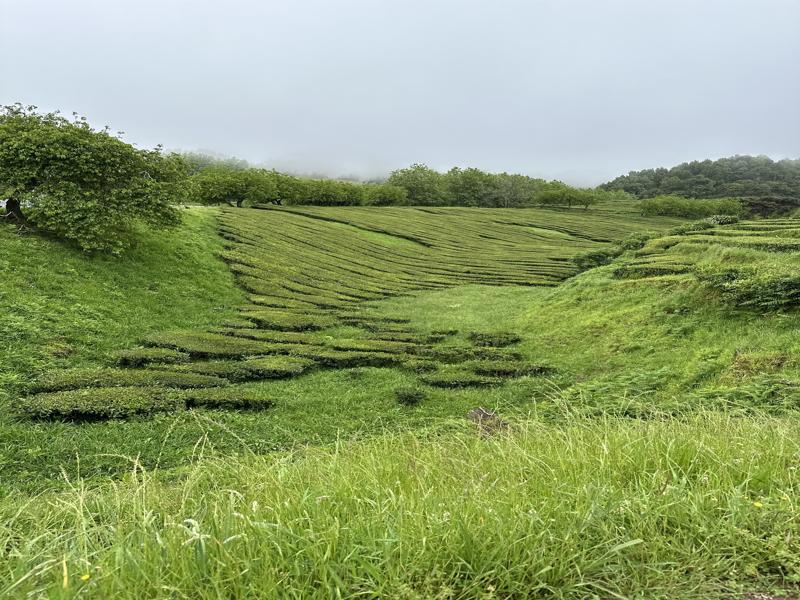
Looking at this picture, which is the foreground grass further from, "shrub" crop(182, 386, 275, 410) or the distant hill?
the distant hill

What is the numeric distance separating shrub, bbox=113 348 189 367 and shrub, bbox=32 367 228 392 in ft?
2.84

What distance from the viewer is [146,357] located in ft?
45.8

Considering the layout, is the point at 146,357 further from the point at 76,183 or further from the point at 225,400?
the point at 76,183

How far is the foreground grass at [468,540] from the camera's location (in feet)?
8.73

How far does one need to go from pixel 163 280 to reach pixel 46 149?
22.8 feet

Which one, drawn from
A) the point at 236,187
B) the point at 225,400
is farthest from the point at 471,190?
the point at 225,400

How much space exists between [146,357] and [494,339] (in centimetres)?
1190

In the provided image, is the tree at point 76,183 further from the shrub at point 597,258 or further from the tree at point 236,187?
the tree at point 236,187

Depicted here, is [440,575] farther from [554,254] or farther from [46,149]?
[554,254]

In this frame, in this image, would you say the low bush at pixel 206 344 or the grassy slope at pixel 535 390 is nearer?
the grassy slope at pixel 535 390

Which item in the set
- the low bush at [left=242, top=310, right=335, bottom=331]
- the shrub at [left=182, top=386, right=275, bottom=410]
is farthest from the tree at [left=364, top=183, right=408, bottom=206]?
the shrub at [left=182, top=386, right=275, bottom=410]

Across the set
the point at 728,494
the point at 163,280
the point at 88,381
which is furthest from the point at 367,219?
the point at 728,494

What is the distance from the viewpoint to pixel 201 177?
7319cm

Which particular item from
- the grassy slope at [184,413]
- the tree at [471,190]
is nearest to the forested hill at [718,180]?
the tree at [471,190]
